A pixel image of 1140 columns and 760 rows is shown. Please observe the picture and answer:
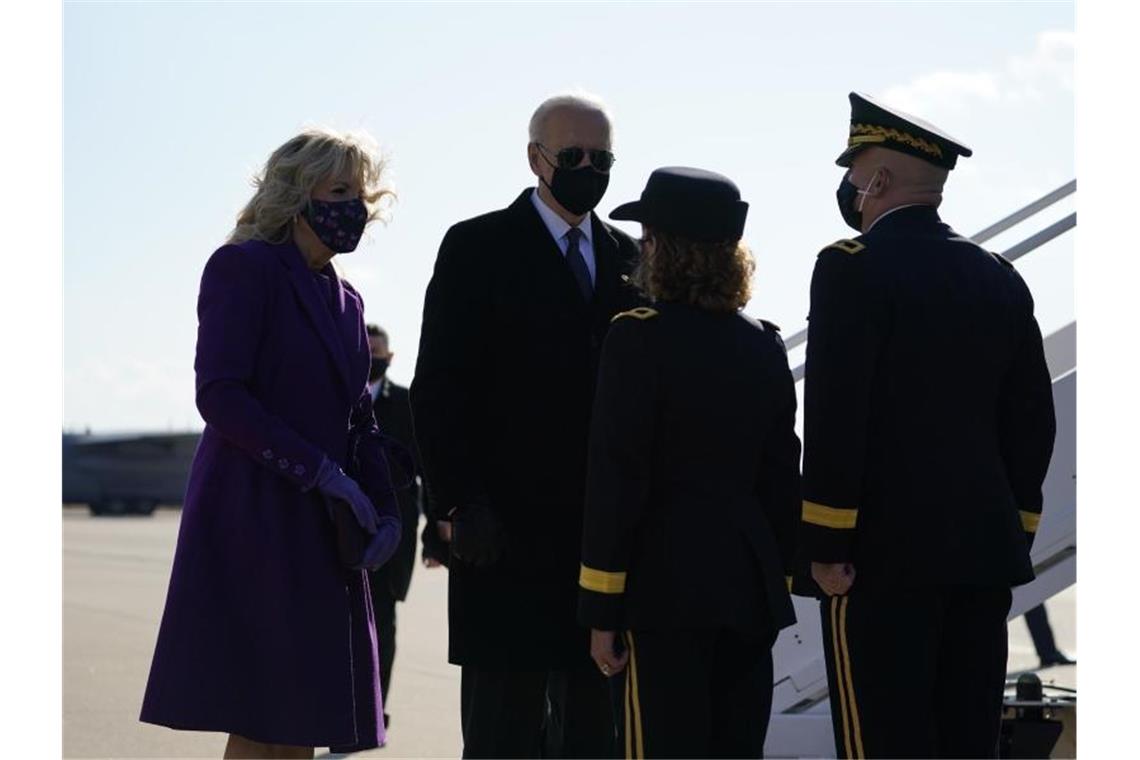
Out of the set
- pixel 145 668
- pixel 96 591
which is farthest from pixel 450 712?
pixel 96 591

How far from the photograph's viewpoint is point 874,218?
4867 millimetres

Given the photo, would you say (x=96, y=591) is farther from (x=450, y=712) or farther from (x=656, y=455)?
(x=656, y=455)

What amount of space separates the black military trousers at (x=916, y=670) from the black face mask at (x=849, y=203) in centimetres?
98

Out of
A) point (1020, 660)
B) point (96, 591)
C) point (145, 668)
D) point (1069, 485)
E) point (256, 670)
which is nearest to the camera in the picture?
point (256, 670)

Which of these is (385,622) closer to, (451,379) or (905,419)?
(451,379)

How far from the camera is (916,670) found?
4.55 meters

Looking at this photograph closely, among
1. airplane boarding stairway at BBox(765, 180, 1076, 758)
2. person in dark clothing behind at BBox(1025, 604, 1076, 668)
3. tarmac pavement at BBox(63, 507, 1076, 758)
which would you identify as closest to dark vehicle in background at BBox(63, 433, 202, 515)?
tarmac pavement at BBox(63, 507, 1076, 758)

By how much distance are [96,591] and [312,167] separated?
45.7 ft

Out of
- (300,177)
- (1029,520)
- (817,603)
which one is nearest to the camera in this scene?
(300,177)

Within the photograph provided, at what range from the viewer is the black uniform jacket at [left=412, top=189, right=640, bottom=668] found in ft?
16.1

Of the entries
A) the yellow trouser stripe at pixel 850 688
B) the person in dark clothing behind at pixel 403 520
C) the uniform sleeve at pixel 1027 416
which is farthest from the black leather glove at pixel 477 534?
the person in dark clothing behind at pixel 403 520

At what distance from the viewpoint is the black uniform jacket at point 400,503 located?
Answer: 9195 mm

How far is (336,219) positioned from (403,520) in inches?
167

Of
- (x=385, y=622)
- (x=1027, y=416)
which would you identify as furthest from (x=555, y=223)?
(x=385, y=622)
